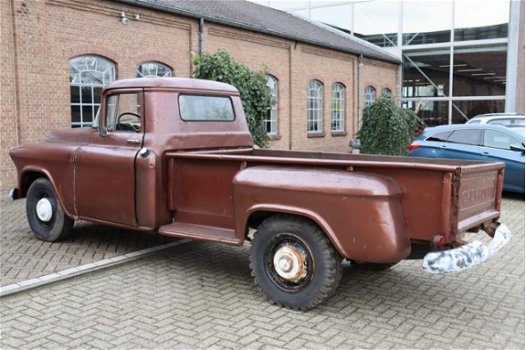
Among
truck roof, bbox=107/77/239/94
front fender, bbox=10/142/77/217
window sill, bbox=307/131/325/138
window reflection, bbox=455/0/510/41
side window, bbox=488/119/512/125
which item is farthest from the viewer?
window reflection, bbox=455/0/510/41

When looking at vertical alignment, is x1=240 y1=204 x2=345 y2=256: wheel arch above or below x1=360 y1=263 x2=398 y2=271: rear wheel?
above

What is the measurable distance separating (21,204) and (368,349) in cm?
822

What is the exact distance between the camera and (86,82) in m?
12.9

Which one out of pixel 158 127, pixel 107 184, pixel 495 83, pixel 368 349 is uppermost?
pixel 495 83

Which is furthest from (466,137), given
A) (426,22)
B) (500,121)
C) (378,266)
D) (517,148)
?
(426,22)

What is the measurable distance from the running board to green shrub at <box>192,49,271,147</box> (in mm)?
6228

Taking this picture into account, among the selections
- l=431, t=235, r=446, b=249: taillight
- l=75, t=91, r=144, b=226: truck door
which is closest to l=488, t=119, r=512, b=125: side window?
l=75, t=91, r=144, b=226: truck door

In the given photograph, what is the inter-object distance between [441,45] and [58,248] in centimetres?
2432

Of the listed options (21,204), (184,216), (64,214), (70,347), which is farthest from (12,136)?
(70,347)

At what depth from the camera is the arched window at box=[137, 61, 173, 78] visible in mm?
14320

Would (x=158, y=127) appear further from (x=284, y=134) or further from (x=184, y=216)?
(x=284, y=134)

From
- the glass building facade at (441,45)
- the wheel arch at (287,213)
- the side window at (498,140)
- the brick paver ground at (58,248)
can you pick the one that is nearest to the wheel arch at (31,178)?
the brick paver ground at (58,248)

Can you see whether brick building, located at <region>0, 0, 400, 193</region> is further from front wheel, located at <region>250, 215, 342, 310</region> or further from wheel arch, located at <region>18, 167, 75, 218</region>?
front wheel, located at <region>250, 215, 342, 310</region>

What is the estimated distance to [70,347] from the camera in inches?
156
